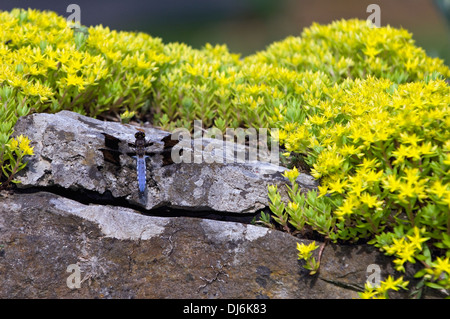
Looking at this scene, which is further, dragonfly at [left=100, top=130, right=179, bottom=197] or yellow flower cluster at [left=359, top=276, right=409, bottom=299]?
dragonfly at [left=100, top=130, right=179, bottom=197]

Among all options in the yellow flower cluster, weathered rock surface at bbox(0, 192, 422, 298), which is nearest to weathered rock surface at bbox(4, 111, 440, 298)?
weathered rock surface at bbox(0, 192, 422, 298)

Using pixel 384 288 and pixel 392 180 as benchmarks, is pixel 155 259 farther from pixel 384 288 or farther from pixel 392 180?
pixel 392 180

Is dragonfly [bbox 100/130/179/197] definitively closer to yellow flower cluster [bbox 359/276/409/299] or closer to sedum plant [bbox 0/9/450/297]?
sedum plant [bbox 0/9/450/297]

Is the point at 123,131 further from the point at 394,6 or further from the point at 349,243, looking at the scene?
the point at 394,6

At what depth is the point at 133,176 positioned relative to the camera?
373cm

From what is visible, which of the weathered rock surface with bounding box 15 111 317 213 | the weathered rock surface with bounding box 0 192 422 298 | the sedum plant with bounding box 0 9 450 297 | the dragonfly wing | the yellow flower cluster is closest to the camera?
the yellow flower cluster

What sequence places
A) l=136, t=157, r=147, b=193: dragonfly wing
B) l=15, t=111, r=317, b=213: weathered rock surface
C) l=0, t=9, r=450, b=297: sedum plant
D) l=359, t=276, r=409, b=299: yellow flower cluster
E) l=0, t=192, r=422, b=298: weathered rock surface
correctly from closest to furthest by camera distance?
l=359, t=276, r=409, b=299: yellow flower cluster, l=0, t=9, r=450, b=297: sedum plant, l=0, t=192, r=422, b=298: weathered rock surface, l=136, t=157, r=147, b=193: dragonfly wing, l=15, t=111, r=317, b=213: weathered rock surface

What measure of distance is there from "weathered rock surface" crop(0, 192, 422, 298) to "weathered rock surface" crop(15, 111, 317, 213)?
0.69 feet

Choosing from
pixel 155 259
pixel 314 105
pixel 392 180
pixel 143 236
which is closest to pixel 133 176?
pixel 143 236

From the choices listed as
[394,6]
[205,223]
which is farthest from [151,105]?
[394,6]

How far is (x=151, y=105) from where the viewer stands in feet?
17.5

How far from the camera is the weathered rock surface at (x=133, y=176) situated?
11.9 ft

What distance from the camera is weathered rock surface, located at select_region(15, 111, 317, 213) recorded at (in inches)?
143
